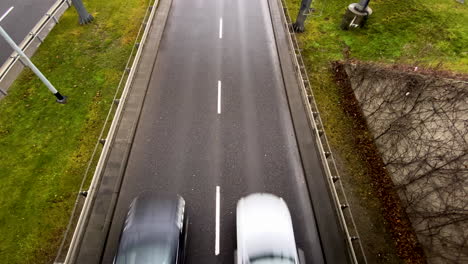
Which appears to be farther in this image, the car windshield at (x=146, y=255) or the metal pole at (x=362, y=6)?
the metal pole at (x=362, y=6)

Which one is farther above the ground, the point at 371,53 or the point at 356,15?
the point at 356,15

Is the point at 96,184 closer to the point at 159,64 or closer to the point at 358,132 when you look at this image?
the point at 159,64

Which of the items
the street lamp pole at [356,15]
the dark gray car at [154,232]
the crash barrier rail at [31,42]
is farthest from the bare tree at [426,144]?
the crash barrier rail at [31,42]

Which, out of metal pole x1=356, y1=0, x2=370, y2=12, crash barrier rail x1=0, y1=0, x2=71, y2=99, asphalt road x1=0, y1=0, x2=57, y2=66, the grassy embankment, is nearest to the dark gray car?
the grassy embankment

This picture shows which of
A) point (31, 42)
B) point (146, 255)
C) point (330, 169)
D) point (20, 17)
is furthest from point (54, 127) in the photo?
point (330, 169)

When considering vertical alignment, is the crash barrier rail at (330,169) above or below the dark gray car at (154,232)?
below

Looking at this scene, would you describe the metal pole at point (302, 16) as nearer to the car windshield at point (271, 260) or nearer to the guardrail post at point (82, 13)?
the guardrail post at point (82, 13)

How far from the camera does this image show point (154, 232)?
8531mm

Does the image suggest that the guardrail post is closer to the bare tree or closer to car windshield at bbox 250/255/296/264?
the bare tree

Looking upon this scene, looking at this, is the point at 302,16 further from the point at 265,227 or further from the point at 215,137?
the point at 265,227

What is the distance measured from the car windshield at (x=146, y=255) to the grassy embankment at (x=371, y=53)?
25.2 ft

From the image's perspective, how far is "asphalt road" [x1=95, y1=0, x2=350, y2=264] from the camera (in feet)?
33.7

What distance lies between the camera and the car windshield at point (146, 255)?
315 inches

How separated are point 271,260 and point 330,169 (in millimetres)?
5579
